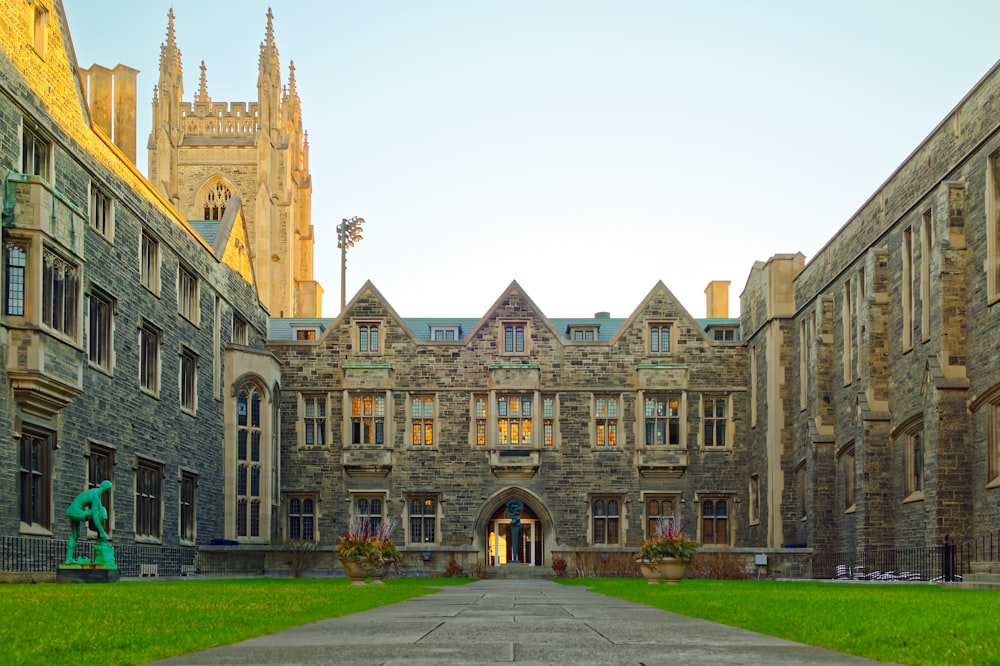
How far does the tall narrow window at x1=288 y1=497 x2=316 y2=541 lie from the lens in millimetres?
47031

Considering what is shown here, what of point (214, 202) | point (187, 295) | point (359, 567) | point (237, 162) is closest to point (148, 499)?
point (187, 295)

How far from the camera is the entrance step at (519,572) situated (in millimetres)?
44156

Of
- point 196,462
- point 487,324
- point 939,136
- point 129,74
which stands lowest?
point 196,462

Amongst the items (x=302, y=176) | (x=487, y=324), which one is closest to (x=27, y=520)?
(x=487, y=324)

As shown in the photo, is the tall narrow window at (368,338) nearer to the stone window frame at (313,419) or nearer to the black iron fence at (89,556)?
the stone window frame at (313,419)

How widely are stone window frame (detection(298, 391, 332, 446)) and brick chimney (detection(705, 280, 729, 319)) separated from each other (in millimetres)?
19106

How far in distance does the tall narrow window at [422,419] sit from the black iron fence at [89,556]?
36.5 ft

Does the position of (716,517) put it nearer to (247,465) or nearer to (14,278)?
(247,465)

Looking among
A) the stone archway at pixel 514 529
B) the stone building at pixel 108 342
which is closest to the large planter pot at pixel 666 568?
the stone building at pixel 108 342

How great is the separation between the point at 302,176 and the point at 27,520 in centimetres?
7040

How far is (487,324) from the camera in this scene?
4819cm

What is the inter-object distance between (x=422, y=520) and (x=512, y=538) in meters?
3.58

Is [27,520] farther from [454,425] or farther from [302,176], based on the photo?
[302,176]

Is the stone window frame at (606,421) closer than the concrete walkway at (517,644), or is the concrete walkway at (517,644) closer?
the concrete walkway at (517,644)
